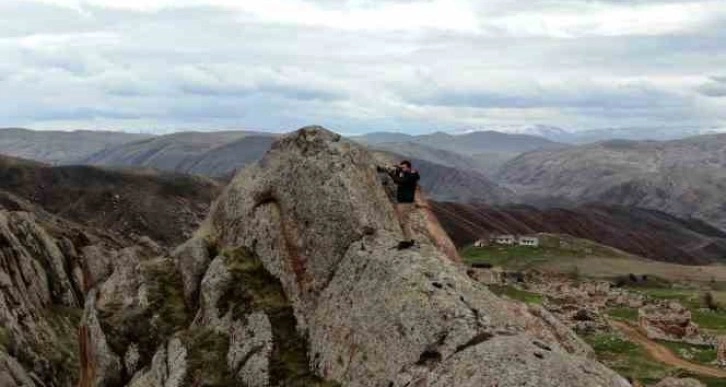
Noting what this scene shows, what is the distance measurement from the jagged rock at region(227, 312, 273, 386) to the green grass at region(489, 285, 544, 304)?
12101 centimetres

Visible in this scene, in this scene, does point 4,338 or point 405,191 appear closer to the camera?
point 405,191

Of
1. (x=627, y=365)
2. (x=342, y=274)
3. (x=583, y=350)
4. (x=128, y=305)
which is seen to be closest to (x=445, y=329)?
(x=342, y=274)

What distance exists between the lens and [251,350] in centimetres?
4000

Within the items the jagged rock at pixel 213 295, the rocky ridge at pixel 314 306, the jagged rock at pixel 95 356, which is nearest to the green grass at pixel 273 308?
the rocky ridge at pixel 314 306

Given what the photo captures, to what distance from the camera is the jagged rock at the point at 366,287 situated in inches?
1209

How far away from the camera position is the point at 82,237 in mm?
139000

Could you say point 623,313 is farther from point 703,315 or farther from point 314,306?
point 314,306

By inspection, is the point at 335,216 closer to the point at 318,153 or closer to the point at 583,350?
the point at 318,153

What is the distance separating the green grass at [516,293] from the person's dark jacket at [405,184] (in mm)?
112844

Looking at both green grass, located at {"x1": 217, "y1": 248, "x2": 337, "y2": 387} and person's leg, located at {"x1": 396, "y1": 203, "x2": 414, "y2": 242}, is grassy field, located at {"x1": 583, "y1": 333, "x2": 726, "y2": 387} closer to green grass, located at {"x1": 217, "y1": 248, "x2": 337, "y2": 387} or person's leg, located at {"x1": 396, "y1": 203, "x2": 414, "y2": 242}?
person's leg, located at {"x1": 396, "y1": 203, "x2": 414, "y2": 242}

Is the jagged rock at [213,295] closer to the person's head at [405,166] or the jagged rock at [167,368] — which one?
the jagged rock at [167,368]

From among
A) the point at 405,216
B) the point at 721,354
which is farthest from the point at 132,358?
the point at 721,354

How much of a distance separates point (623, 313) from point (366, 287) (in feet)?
410

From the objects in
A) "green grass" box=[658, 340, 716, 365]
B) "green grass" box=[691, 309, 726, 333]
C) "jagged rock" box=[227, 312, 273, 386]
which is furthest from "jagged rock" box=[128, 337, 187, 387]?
"green grass" box=[691, 309, 726, 333]
